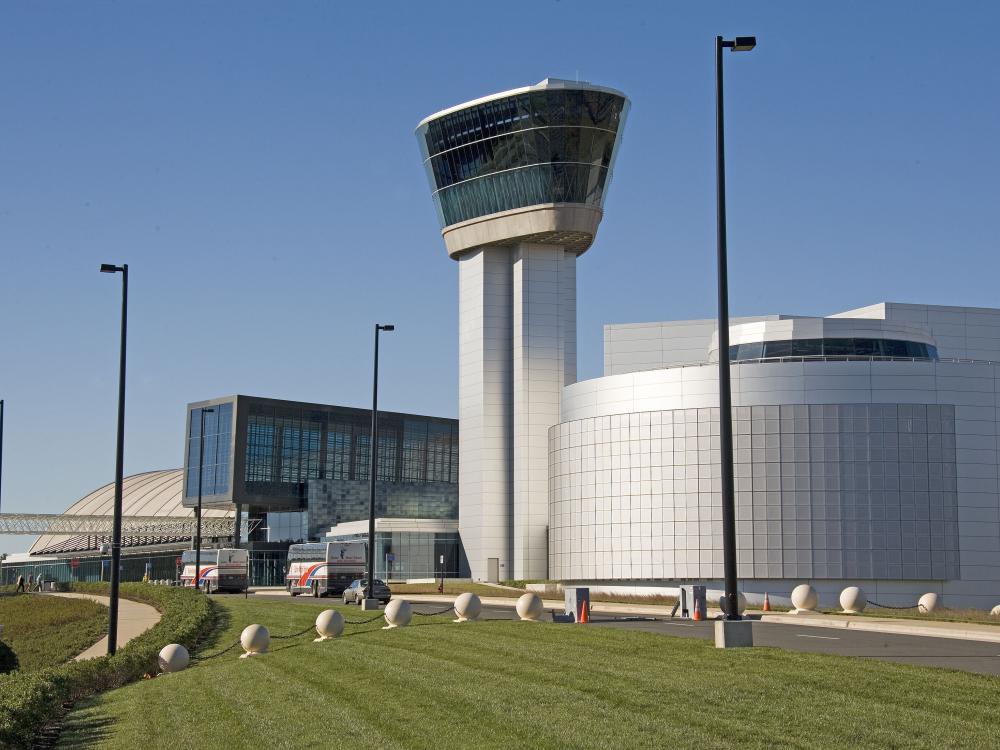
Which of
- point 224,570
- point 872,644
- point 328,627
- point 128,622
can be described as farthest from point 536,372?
point 872,644

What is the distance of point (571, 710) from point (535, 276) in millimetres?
83786

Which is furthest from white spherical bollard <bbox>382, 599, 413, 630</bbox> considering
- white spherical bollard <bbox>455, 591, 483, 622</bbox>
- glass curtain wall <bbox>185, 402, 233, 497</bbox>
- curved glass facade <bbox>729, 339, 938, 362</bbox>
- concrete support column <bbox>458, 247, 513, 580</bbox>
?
glass curtain wall <bbox>185, 402, 233, 497</bbox>

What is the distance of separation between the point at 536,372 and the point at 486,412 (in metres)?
5.18

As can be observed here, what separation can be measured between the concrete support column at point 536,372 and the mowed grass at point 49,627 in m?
36.1

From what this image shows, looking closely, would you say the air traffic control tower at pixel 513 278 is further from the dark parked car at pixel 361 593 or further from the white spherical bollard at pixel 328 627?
the white spherical bollard at pixel 328 627

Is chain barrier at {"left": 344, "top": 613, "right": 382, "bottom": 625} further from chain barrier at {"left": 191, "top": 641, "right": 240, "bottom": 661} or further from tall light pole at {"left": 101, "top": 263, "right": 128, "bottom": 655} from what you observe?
tall light pole at {"left": 101, "top": 263, "right": 128, "bottom": 655}

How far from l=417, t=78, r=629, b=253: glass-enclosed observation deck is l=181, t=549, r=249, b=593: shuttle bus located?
32200 mm

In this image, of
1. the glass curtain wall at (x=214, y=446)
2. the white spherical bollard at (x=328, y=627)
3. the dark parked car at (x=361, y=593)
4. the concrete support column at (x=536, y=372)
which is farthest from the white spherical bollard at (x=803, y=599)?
the glass curtain wall at (x=214, y=446)

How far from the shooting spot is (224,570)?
302 ft

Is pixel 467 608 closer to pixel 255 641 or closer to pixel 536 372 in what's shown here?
pixel 255 641

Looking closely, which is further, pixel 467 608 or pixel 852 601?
pixel 852 601

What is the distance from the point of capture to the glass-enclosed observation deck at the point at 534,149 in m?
93.5

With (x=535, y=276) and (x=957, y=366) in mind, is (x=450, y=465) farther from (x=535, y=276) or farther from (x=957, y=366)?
(x=957, y=366)

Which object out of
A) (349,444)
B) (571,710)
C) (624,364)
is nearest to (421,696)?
(571,710)
